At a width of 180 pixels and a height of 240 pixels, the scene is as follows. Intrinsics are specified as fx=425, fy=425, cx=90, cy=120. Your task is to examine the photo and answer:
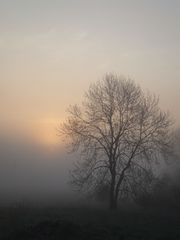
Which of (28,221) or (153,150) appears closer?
(28,221)

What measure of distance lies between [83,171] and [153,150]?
6.19m

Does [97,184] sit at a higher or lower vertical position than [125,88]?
lower

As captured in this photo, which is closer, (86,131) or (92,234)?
(92,234)

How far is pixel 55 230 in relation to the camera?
66.1ft

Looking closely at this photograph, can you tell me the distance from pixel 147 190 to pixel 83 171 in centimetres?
577

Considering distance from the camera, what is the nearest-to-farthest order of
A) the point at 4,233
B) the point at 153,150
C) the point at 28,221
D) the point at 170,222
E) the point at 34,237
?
the point at 34,237 → the point at 4,233 → the point at 28,221 → the point at 170,222 → the point at 153,150

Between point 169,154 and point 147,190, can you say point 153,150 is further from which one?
point 147,190

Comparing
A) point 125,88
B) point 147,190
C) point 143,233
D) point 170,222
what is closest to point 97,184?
point 147,190

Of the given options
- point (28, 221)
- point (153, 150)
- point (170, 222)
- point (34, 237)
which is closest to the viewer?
point (34, 237)

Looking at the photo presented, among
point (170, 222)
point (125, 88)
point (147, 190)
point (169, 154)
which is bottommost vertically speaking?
point (170, 222)

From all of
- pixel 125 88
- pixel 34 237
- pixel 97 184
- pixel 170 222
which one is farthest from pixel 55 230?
pixel 125 88

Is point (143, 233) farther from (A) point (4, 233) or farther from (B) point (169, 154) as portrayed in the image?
(B) point (169, 154)

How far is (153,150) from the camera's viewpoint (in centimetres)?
3531

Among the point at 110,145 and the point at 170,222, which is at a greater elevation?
the point at 110,145
